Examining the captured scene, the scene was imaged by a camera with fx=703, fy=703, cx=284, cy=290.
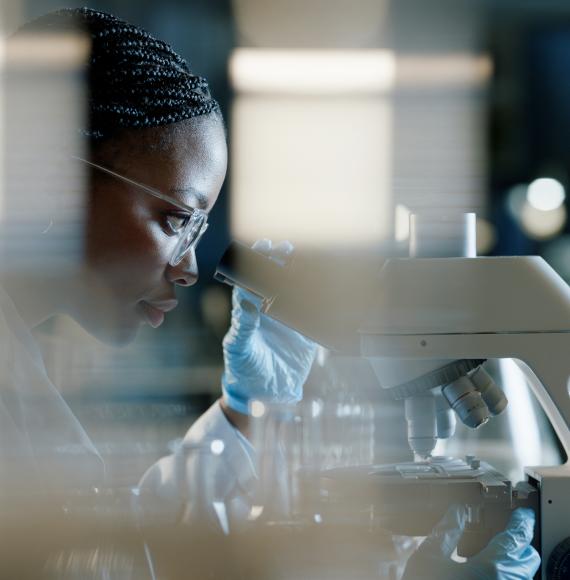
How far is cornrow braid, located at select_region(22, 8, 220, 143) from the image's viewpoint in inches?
53.3

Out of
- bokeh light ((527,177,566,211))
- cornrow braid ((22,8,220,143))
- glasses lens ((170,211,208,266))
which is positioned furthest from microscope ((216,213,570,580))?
bokeh light ((527,177,566,211))

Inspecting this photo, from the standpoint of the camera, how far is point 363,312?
3.51 ft

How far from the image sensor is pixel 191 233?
57.0 inches

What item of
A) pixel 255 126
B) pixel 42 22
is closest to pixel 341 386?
pixel 255 126

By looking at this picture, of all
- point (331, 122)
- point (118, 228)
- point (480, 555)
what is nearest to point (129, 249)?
point (118, 228)

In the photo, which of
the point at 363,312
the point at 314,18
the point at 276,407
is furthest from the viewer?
the point at 276,407

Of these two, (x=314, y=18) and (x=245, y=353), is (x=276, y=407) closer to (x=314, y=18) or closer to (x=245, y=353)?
(x=245, y=353)

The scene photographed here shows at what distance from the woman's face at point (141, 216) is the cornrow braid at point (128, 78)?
1.3 inches

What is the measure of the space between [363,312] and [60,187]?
2.31 feet

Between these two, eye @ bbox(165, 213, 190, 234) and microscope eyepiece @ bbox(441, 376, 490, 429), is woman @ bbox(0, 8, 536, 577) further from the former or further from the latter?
microscope eyepiece @ bbox(441, 376, 490, 429)

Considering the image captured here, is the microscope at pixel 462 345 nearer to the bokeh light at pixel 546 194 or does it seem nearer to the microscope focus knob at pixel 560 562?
the microscope focus knob at pixel 560 562

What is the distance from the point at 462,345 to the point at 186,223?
0.64m

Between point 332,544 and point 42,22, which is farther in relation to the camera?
point 42,22

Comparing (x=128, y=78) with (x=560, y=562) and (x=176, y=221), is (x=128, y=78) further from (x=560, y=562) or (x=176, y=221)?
(x=560, y=562)
